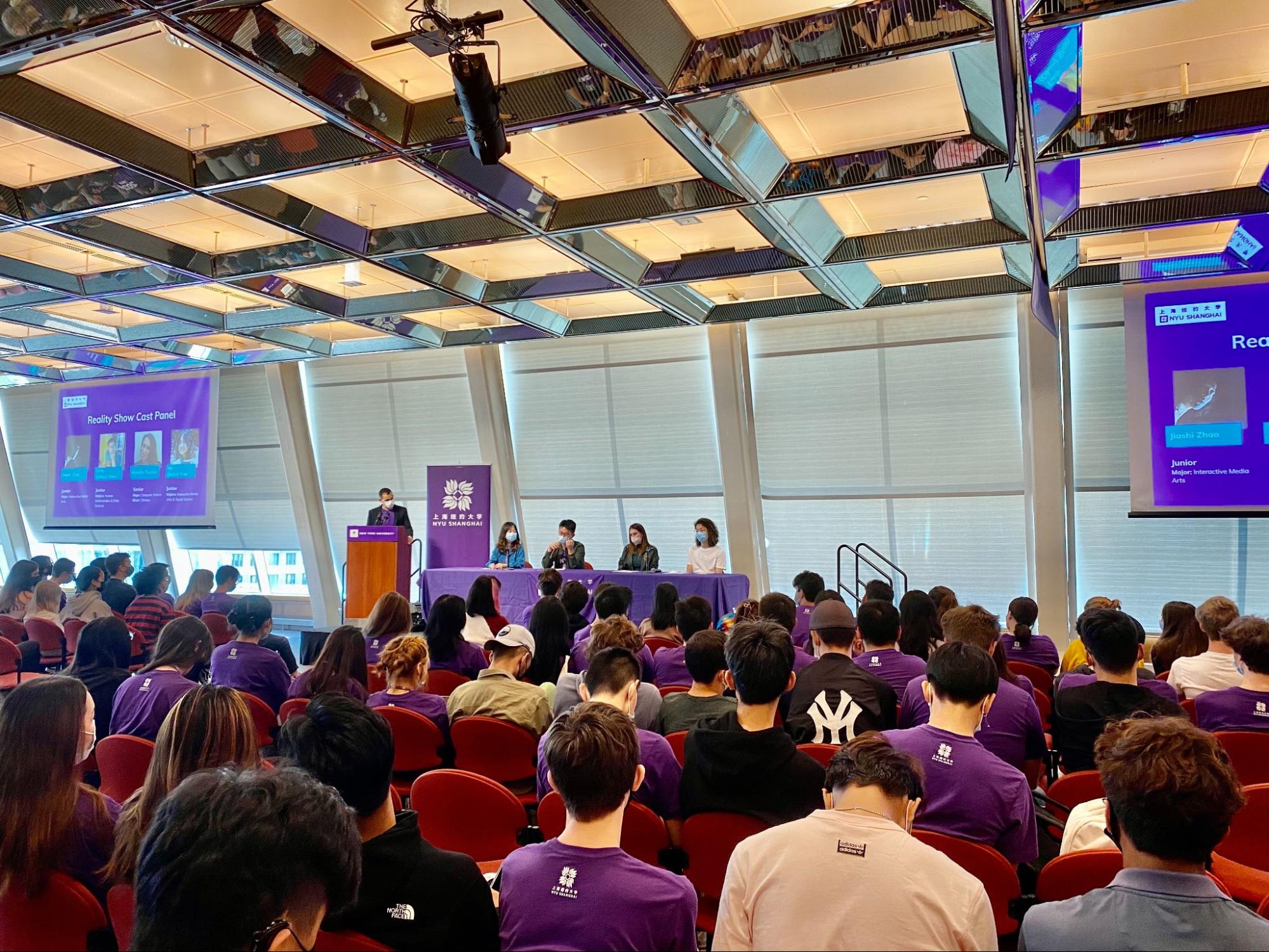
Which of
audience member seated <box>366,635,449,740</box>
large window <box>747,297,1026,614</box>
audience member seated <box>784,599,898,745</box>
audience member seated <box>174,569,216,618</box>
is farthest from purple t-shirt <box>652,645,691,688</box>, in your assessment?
audience member seated <box>174,569,216,618</box>

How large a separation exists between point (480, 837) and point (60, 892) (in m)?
1.25

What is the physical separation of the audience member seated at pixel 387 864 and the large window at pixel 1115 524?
872 centimetres

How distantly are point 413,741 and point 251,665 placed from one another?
5.24 ft

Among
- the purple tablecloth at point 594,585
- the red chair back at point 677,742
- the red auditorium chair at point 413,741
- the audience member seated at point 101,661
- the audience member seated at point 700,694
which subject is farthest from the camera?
the purple tablecloth at point 594,585

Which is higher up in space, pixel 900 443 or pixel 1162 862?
pixel 900 443

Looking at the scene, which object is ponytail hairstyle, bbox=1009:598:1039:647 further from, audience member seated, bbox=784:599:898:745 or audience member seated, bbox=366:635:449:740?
audience member seated, bbox=366:635:449:740

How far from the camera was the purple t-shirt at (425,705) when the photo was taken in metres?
3.83

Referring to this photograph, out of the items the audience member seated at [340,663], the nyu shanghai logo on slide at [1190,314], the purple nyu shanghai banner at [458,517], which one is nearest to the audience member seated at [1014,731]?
the audience member seated at [340,663]

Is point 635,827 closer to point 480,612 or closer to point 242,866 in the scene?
point 242,866

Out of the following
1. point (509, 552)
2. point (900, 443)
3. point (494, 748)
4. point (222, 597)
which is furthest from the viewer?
point (509, 552)

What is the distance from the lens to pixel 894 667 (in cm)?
413

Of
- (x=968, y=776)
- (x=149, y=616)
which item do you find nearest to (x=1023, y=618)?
(x=968, y=776)

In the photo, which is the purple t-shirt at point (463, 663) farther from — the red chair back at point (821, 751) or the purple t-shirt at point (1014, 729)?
the purple t-shirt at point (1014, 729)

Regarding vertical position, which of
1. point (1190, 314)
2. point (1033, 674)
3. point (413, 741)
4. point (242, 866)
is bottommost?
point (1033, 674)
